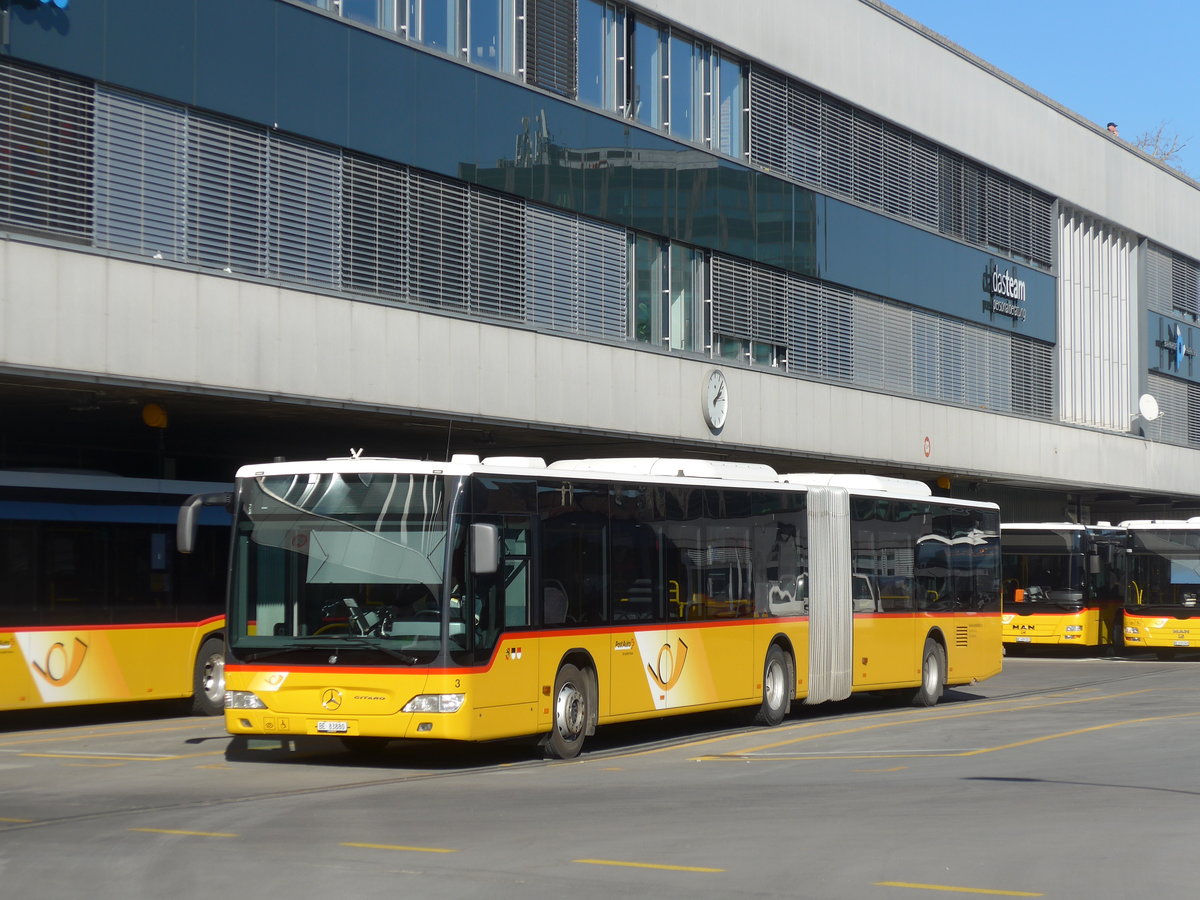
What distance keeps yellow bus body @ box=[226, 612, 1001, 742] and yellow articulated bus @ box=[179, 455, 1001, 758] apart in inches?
0.8

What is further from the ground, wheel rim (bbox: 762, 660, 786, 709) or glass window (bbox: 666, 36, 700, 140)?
glass window (bbox: 666, 36, 700, 140)

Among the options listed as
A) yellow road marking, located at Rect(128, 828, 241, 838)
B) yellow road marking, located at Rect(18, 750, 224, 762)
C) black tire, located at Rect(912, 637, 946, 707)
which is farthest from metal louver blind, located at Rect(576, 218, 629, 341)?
yellow road marking, located at Rect(128, 828, 241, 838)

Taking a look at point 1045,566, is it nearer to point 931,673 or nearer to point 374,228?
point 931,673

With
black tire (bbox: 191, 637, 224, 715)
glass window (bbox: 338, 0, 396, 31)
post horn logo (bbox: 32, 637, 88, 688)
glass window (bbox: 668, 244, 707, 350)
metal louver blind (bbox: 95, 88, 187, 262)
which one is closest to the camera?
post horn logo (bbox: 32, 637, 88, 688)

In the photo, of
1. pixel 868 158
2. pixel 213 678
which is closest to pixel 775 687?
pixel 213 678

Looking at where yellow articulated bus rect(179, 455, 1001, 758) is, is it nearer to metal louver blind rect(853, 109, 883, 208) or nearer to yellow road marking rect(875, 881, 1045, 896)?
yellow road marking rect(875, 881, 1045, 896)

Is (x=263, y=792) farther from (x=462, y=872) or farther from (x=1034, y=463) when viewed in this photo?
(x=1034, y=463)

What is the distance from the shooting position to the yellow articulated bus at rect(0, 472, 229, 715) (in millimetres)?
19875

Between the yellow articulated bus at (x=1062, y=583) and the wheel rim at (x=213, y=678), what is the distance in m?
21.6

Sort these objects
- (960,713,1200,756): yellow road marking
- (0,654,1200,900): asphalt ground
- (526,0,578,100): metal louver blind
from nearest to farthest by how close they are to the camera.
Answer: (0,654,1200,900): asphalt ground < (960,713,1200,756): yellow road marking < (526,0,578,100): metal louver blind

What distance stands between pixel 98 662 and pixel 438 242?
8.55 metres

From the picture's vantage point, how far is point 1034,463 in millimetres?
44719

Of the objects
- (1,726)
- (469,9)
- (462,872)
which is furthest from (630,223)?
(462,872)

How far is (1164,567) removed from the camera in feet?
126
